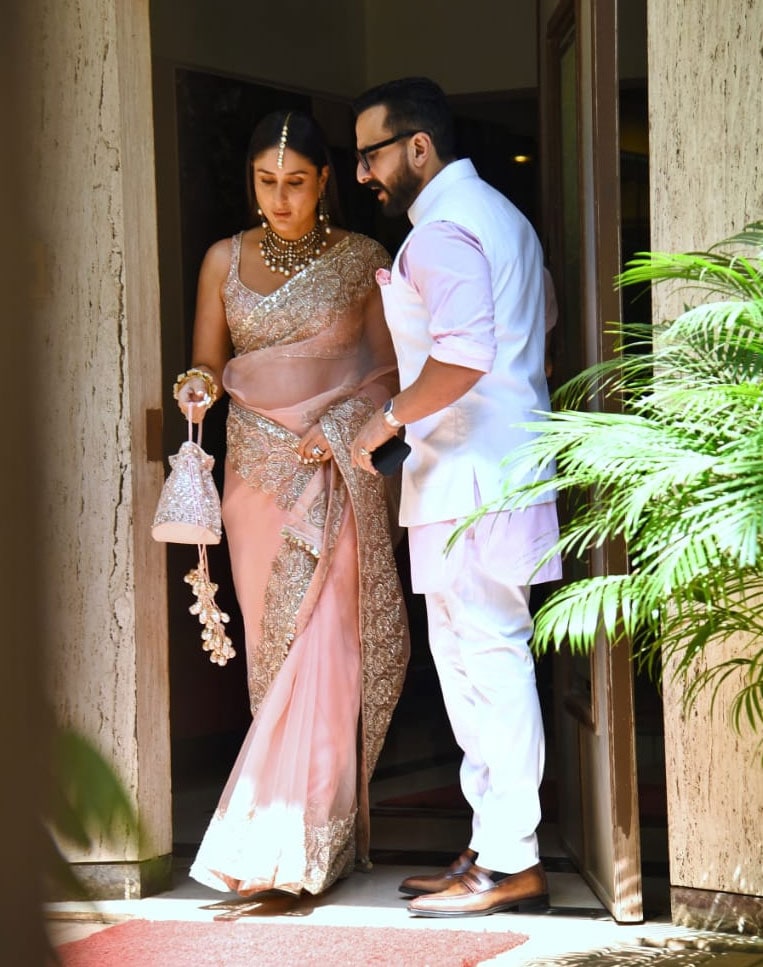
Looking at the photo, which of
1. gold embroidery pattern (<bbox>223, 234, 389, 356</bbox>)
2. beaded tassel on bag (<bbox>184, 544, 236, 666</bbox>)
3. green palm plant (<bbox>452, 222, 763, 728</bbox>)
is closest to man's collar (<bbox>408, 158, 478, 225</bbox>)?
gold embroidery pattern (<bbox>223, 234, 389, 356</bbox>)

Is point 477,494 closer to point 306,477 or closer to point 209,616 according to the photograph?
point 306,477

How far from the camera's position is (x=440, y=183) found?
3.17 meters

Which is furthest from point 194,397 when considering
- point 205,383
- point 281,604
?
point 281,604

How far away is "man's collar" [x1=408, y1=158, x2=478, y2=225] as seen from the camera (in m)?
3.16

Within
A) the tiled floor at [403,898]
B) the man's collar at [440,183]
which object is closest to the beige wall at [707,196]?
the tiled floor at [403,898]

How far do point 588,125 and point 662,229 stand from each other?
0.38 meters

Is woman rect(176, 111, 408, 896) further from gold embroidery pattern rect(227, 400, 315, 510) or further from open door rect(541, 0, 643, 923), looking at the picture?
open door rect(541, 0, 643, 923)

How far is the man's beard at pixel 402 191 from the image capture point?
3219 millimetres

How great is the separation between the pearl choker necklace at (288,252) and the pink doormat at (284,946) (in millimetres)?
1533

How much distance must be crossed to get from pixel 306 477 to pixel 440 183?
0.78 meters

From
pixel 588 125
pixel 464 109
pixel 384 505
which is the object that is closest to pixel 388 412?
pixel 384 505

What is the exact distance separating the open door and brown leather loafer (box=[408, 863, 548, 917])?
16 centimetres

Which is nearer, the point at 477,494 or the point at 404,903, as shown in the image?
the point at 477,494

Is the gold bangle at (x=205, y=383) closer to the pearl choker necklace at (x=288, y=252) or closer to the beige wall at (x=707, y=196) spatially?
the pearl choker necklace at (x=288, y=252)
